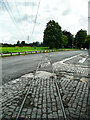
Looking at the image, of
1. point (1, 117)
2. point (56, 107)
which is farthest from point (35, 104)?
point (1, 117)

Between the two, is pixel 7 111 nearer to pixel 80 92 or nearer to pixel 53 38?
pixel 80 92

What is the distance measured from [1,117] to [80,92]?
107 inches

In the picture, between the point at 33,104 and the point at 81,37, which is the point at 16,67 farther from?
the point at 81,37

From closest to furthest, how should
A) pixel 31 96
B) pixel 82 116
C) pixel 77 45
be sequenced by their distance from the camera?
pixel 82 116, pixel 31 96, pixel 77 45

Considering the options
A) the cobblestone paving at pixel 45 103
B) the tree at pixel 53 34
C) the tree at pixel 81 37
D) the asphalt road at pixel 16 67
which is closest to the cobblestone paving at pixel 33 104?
the cobblestone paving at pixel 45 103

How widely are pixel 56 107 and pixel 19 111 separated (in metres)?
1.02

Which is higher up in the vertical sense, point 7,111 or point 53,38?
point 53,38

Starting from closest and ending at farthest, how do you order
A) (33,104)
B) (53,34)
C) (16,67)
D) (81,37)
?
(33,104) < (16,67) < (53,34) < (81,37)

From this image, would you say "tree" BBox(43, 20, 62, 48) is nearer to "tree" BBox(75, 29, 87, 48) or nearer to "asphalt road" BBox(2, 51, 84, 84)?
"asphalt road" BBox(2, 51, 84, 84)

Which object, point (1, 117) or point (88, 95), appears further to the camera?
point (88, 95)

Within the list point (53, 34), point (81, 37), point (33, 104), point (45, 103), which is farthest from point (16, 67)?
point (81, 37)

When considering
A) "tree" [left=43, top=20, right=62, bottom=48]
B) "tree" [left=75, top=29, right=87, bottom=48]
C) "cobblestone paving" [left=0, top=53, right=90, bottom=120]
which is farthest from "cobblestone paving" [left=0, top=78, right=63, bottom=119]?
"tree" [left=75, top=29, right=87, bottom=48]

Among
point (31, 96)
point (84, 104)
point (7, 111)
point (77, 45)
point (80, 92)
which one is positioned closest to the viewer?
point (7, 111)

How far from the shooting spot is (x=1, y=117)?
2.17m
